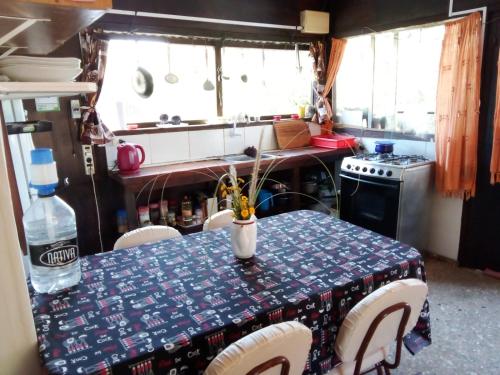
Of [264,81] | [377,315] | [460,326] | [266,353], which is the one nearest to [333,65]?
[264,81]

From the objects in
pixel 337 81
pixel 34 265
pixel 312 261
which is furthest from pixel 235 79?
pixel 34 265

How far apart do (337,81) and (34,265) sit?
360 centimetres

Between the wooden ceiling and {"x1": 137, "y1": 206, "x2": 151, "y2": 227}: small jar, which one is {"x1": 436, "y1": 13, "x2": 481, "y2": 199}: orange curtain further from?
the wooden ceiling

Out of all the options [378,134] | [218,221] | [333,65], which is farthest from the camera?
[333,65]

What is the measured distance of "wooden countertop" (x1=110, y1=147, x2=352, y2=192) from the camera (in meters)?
2.72

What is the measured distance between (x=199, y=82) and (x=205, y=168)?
3.19 ft

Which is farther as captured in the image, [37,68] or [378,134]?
[378,134]

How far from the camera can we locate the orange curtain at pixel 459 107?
274cm

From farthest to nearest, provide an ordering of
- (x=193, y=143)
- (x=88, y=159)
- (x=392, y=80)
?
(x=392, y=80) → (x=193, y=143) → (x=88, y=159)

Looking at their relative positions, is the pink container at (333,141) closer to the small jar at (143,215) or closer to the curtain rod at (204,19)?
the curtain rod at (204,19)

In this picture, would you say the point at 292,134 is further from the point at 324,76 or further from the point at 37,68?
the point at 37,68

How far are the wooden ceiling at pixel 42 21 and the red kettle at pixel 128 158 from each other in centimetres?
153

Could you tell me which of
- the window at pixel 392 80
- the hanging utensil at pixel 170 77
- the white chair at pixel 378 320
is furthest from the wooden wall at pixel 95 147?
the white chair at pixel 378 320

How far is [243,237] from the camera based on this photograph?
151 centimetres
